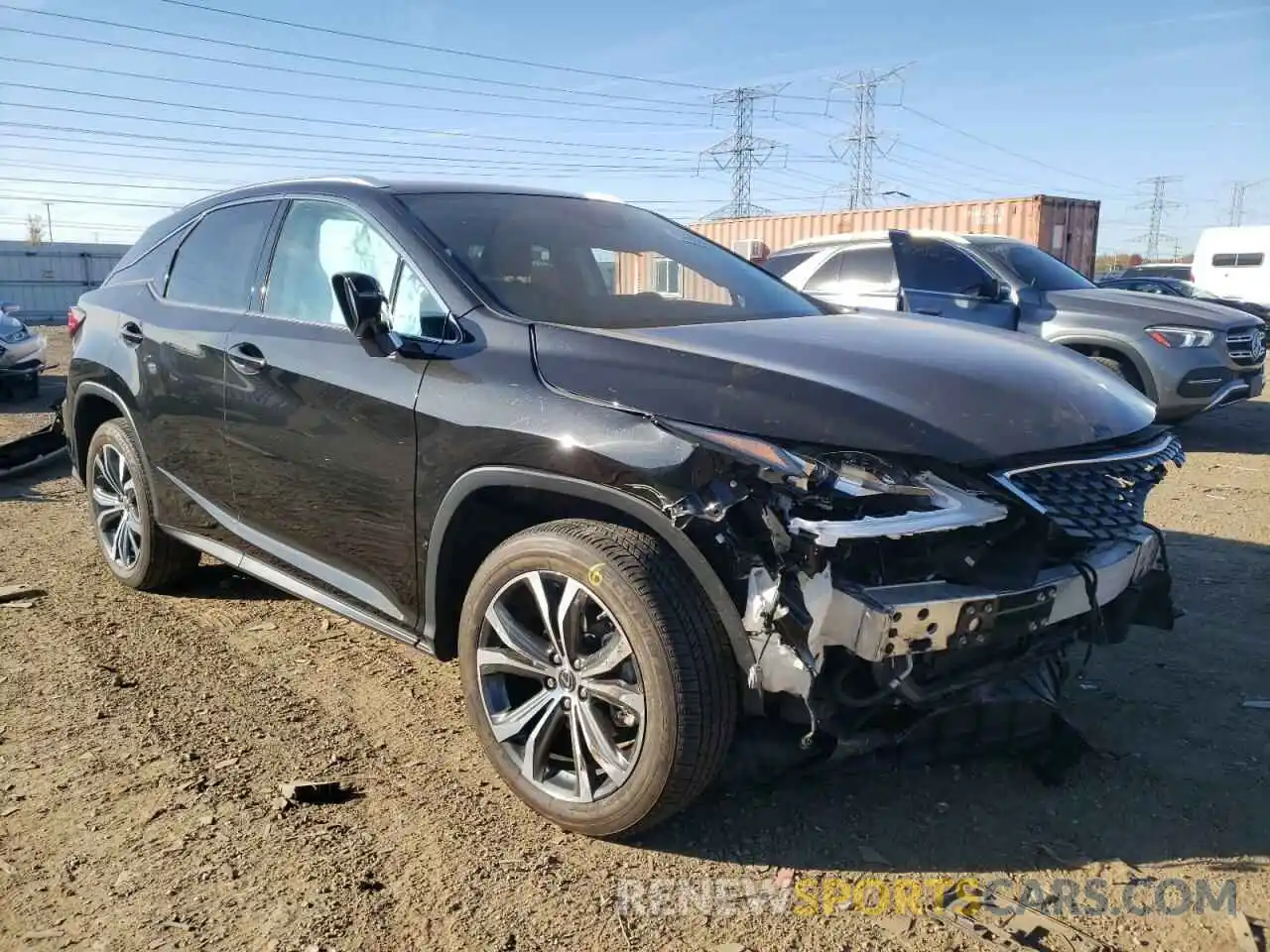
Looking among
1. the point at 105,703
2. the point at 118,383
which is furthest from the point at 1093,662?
the point at 118,383

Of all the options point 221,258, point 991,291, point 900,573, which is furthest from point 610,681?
point 991,291

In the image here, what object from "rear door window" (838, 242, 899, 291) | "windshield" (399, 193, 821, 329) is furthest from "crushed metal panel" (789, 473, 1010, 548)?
"rear door window" (838, 242, 899, 291)

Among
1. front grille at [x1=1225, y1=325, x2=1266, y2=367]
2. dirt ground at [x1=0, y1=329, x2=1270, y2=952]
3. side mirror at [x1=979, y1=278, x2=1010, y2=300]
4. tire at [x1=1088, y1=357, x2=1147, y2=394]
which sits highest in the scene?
side mirror at [x1=979, y1=278, x2=1010, y2=300]

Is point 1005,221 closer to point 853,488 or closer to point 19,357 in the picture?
point 19,357

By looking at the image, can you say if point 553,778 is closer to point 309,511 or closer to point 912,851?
point 912,851

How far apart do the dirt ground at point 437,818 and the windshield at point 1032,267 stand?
5.39 metres

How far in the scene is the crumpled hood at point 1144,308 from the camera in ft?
27.6

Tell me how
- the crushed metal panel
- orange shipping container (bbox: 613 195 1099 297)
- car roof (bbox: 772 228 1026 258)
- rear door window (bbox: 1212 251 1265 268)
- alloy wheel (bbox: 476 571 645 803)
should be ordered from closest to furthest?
1. the crushed metal panel
2. alloy wheel (bbox: 476 571 645 803)
3. car roof (bbox: 772 228 1026 258)
4. orange shipping container (bbox: 613 195 1099 297)
5. rear door window (bbox: 1212 251 1265 268)

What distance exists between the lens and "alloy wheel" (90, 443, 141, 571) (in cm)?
466

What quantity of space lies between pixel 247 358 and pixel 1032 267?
7570 millimetres

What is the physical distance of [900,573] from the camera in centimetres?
244

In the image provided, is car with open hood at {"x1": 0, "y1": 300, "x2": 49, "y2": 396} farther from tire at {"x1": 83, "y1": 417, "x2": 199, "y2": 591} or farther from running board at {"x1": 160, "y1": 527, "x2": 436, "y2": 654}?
running board at {"x1": 160, "y1": 527, "x2": 436, "y2": 654}

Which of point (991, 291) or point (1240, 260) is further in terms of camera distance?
point (1240, 260)

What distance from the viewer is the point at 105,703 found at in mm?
3568
